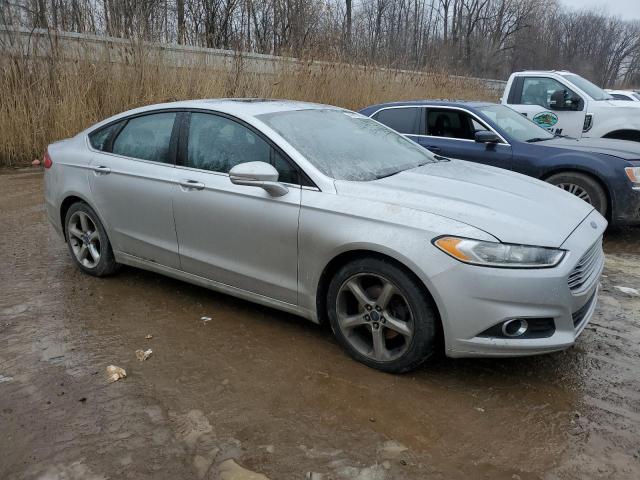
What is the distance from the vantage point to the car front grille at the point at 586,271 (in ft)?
9.50

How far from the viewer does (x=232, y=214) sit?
3562 millimetres

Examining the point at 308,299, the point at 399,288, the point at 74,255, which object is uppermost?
the point at 399,288

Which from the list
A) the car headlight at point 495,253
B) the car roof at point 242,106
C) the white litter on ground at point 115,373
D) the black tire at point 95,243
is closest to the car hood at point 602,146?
the car roof at point 242,106

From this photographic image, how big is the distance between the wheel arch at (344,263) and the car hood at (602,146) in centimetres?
412

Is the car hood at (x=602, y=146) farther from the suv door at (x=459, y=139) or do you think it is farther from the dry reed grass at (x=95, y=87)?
Result: the dry reed grass at (x=95, y=87)

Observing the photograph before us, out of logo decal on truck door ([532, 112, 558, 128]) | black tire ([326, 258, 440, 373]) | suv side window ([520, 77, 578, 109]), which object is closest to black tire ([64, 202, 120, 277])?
black tire ([326, 258, 440, 373])

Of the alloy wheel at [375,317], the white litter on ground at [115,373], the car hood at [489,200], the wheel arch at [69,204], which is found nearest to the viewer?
the car hood at [489,200]

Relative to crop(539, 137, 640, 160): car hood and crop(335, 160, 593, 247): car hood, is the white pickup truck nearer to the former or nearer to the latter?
crop(539, 137, 640, 160): car hood

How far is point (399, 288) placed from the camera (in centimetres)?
295

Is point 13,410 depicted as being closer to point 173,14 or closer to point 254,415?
point 254,415

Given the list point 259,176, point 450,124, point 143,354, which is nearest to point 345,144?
point 259,176

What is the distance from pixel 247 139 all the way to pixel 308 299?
3.84ft

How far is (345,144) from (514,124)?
403 centimetres

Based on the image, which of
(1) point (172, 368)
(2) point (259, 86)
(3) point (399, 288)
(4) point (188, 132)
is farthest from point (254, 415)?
(2) point (259, 86)
